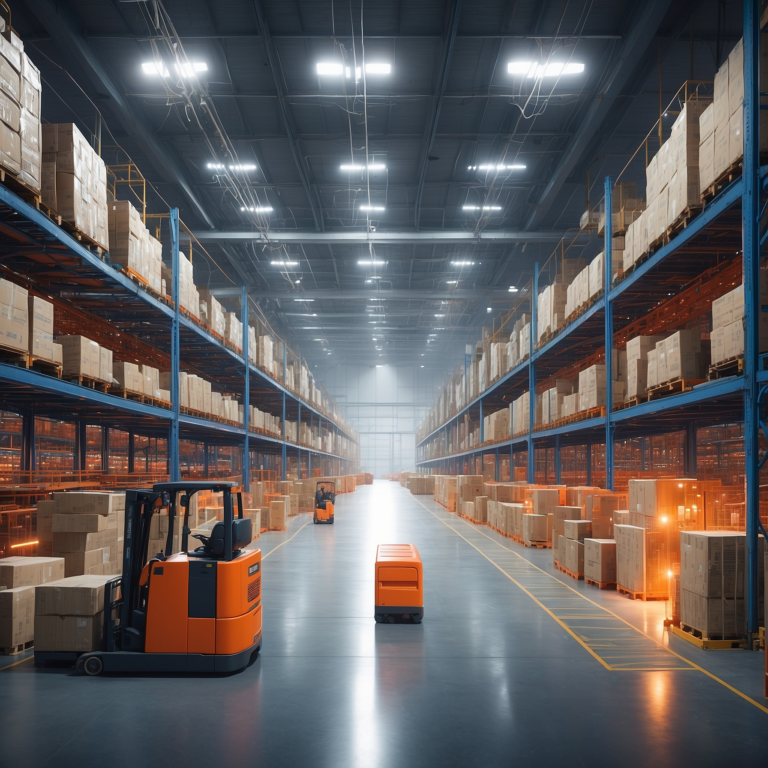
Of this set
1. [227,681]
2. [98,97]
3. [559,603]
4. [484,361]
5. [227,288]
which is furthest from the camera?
[227,288]

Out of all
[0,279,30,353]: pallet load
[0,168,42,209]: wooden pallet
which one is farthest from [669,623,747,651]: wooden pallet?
[0,168,42,209]: wooden pallet

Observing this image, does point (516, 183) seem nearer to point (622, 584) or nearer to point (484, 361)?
point (484, 361)

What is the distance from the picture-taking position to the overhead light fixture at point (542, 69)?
1311 centimetres

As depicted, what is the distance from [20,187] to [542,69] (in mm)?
10393

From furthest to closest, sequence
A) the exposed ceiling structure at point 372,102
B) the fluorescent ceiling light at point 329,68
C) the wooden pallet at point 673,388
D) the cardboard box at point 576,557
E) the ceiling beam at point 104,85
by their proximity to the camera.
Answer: the fluorescent ceiling light at point 329,68 < the exposed ceiling structure at point 372,102 < the ceiling beam at point 104,85 < the cardboard box at point 576,557 < the wooden pallet at point 673,388

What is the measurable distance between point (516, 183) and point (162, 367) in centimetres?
1129

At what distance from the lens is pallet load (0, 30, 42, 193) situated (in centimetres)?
686

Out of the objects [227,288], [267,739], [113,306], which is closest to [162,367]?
[113,306]

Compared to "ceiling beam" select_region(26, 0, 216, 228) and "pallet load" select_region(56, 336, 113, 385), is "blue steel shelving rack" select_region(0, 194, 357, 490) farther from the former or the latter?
"ceiling beam" select_region(26, 0, 216, 228)

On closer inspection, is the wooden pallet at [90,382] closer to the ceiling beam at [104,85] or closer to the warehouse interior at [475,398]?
the warehouse interior at [475,398]

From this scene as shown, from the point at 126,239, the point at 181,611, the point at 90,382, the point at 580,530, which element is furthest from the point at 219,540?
the point at 580,530

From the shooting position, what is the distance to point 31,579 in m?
6.82

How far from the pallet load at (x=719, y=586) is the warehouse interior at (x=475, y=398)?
0.03 metres

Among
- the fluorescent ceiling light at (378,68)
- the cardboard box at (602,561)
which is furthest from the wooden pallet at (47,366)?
the fluorescent ceiling light at (378,68)
